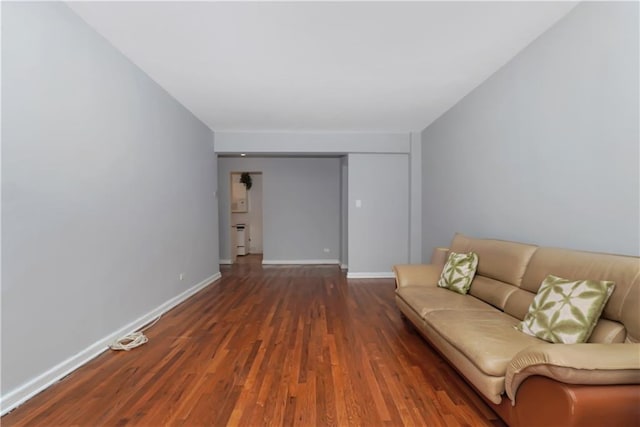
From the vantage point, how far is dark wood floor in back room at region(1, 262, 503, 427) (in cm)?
179

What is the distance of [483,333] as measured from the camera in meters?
1.95

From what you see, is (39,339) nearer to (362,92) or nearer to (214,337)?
(214,337)

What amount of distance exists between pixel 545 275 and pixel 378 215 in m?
3.60

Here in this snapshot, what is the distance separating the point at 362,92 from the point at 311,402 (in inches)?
128

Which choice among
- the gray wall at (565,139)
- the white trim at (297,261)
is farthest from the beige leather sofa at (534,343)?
the white trim at (297,261)

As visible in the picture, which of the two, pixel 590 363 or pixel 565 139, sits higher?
pixel 565 139

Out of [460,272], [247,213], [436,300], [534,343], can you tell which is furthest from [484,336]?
[247,213]

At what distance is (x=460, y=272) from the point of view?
307 cm

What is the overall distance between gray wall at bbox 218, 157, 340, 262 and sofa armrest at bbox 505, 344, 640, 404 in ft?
19.3

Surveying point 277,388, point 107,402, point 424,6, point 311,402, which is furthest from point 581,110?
point 107,402

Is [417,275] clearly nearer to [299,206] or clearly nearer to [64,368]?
[64,368]

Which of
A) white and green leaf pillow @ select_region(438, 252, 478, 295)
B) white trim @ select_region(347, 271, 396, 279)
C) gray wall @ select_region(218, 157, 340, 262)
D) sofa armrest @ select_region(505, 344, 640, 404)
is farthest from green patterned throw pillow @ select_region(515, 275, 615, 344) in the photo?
gray wall @ select_region(218, 157, 340, 262)

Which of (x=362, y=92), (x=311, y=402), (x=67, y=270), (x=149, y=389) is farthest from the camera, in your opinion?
(x=362, y=92)

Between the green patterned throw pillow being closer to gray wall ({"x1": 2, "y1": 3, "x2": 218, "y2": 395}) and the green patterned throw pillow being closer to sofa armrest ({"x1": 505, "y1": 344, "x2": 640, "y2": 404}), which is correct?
sofa armrest ({"x1": 505, "y1": 344, "x2": 640, "y2": 404})
